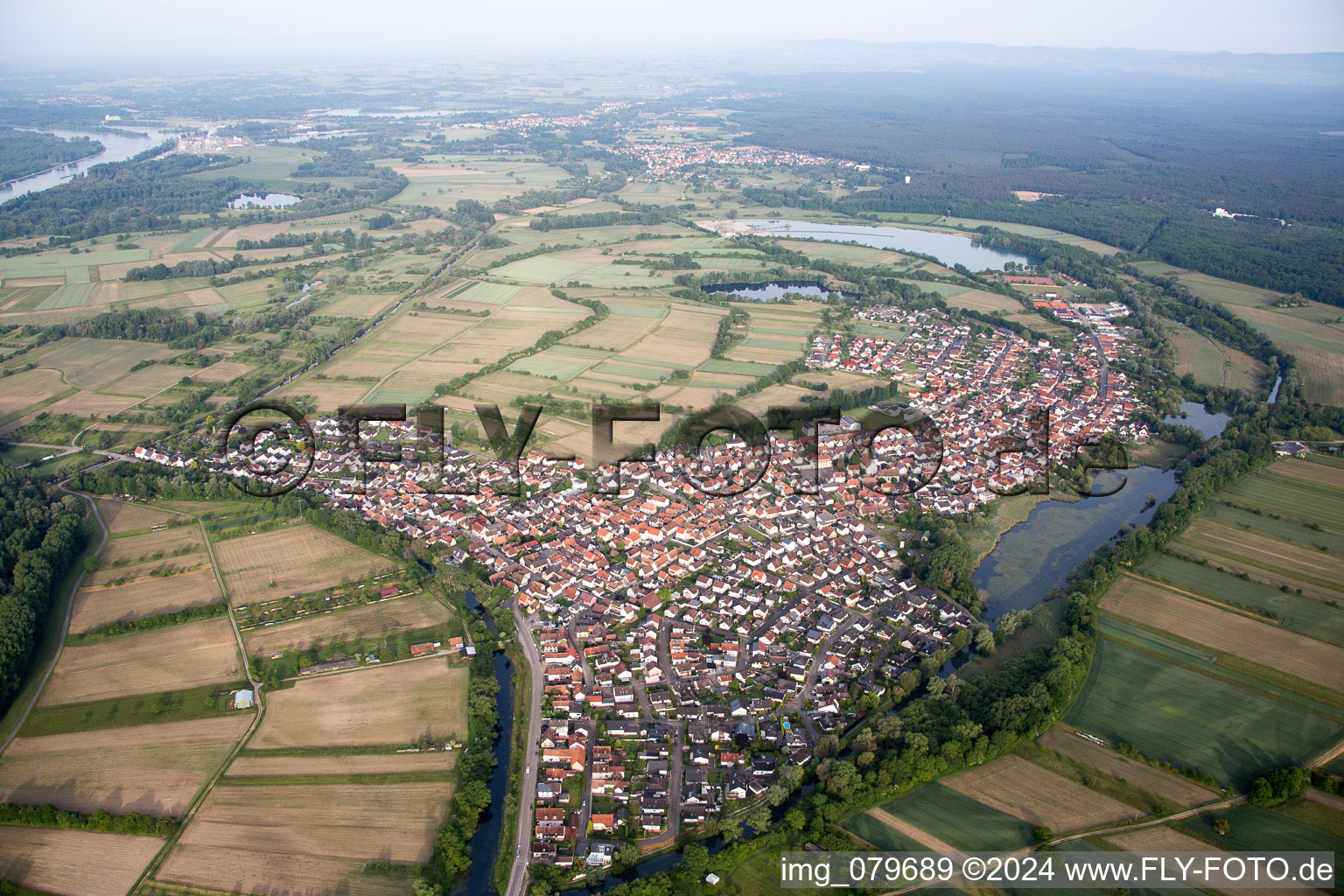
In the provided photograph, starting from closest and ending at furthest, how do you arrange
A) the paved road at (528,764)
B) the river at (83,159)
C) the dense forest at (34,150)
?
the paved road at (528,764)
the river at (83,159)
the dense forest at (34,150)

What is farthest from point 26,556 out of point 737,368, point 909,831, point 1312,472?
point 1312,472

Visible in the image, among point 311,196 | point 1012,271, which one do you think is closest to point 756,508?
point 1012,271

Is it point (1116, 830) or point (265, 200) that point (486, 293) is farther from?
point (1116, 830)

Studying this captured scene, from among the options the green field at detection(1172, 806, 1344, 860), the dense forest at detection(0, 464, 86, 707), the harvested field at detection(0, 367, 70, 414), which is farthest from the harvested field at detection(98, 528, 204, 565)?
the green field at detection(1172, 806, 1344, 860)

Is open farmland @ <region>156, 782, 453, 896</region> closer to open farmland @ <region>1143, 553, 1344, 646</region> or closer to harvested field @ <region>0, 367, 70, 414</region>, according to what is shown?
open farmland @ <region>1143, 553, 1344, 646</region>

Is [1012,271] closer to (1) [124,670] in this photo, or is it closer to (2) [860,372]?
(2) [860,372]

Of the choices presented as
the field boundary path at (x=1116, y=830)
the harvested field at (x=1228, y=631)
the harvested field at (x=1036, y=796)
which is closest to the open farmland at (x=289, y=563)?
the field boundary path at (x=1116, y=830)

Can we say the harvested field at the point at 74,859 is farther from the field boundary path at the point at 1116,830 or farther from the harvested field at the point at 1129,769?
the harvested field at the point at 1129,769

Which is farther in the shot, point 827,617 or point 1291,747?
point 827,617
